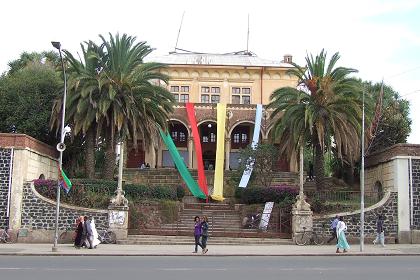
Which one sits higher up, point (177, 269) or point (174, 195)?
point (174, 195)

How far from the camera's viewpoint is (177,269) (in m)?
14.8

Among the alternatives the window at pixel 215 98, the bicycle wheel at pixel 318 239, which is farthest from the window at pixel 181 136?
the bicycle wheel at pixel 318 239

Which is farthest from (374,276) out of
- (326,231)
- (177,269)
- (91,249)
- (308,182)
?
(308,182)

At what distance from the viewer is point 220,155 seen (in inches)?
1655

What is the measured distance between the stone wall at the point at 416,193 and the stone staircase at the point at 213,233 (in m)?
7.05

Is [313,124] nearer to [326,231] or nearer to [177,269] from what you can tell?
[326,231]

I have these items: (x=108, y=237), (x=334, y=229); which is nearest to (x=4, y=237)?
(x=108, y=237)

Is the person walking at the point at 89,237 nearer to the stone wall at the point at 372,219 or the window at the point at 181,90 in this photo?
the stone wall at the point at 372,219

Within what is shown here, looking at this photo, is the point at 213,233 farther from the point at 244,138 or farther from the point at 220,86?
the point at 220,86

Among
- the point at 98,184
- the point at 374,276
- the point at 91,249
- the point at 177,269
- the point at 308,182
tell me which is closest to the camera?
the point at 374,276

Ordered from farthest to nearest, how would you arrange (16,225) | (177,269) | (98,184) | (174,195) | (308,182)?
(308,182) < (174,195) < (98,184) < (16,225) < (177,269)

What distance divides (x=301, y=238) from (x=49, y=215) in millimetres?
13181

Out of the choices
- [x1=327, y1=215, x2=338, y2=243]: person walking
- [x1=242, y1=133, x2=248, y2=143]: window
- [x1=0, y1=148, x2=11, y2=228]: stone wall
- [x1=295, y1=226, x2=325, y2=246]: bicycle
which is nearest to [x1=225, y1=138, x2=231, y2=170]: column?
[x1=242, y1=133, x2=248, y2=143]: window

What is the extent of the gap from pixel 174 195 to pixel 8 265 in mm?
19524
